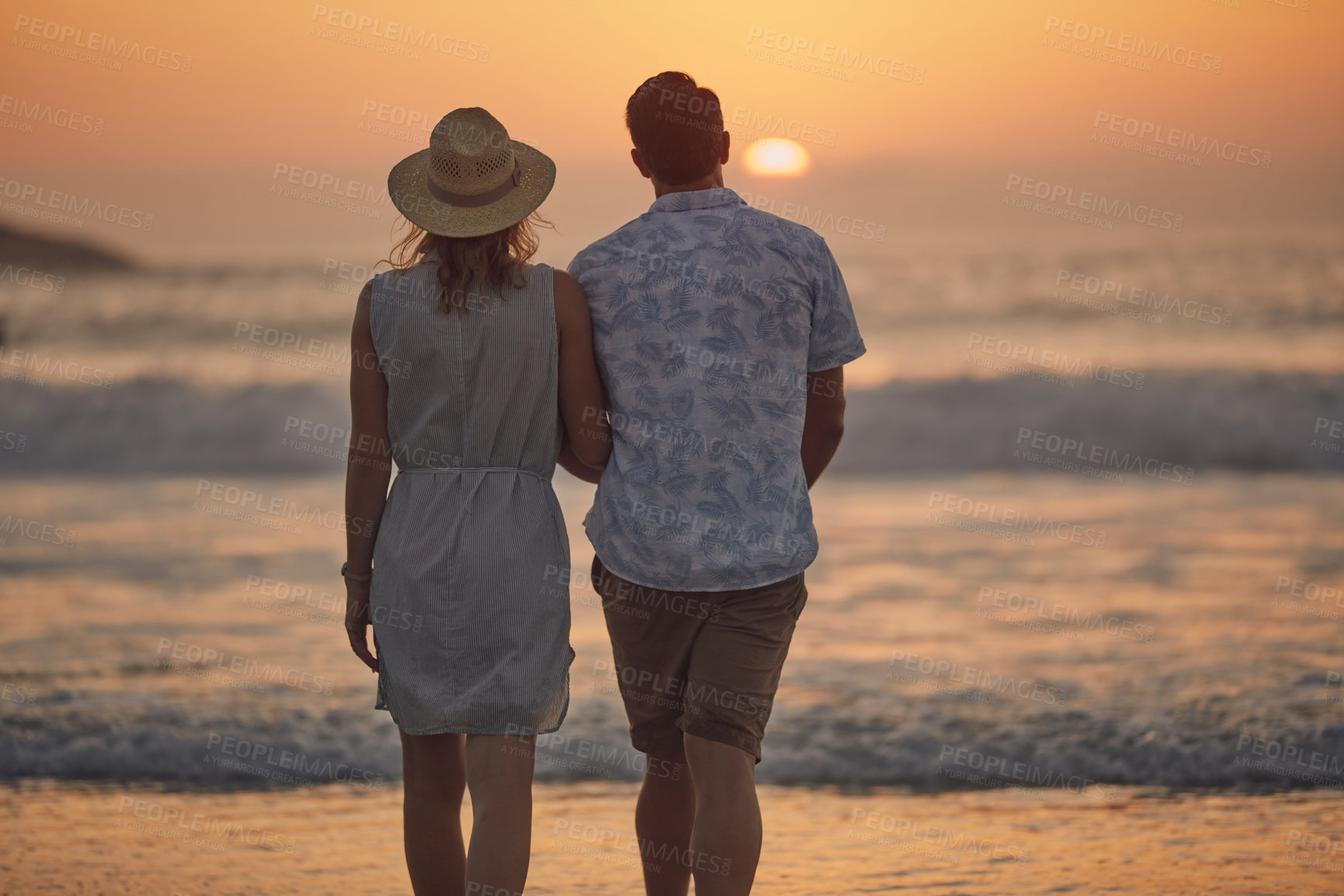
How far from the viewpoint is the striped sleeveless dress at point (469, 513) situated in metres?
2.20

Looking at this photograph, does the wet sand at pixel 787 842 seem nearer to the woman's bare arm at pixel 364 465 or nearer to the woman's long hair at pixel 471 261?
the woman's bare arm at pixel 364 465

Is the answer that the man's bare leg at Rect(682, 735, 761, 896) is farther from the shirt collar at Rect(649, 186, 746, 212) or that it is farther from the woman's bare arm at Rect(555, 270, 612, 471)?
the shirt collar at Rect(649, 186, 746, 212)

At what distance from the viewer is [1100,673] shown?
4.94 metres

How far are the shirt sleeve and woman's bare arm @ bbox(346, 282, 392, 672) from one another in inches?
34.4

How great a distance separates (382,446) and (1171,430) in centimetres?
1313

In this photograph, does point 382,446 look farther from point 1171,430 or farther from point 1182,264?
point 1182,264

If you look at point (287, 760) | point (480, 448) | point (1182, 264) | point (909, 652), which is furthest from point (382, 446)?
point (1182, 264)

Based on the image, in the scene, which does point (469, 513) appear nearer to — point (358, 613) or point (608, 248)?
point (358, 613)

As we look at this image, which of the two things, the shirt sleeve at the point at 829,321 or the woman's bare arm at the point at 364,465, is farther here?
the shirt sleeve at the point at 829,321

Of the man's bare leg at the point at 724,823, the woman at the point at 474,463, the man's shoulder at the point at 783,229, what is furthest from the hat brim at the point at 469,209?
the man's bare leg at the point at 724,823

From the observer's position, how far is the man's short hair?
7.60 ft

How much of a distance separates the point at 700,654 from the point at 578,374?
2.03 ft

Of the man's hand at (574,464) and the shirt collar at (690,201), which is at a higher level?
the shirt collar at (690,201)

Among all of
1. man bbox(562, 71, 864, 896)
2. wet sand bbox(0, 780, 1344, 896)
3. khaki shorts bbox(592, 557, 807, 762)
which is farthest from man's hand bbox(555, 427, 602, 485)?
wet sand bbox(0, 780, 1344, 896)
